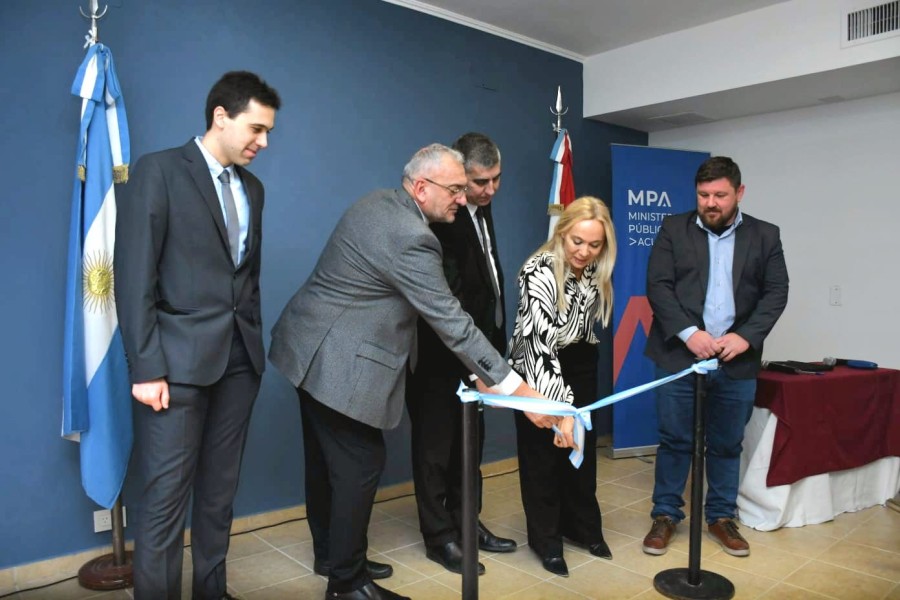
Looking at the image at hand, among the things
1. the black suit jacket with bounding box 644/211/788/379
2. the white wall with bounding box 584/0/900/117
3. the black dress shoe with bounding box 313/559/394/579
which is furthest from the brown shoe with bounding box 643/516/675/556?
the white wall with bounding box 584/0/900/117

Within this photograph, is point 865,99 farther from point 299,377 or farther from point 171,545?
point 171,545

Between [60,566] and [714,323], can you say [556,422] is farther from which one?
[60,566]

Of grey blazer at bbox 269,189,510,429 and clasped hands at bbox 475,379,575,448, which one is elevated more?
grey blazer at bbox 269,189,510,429

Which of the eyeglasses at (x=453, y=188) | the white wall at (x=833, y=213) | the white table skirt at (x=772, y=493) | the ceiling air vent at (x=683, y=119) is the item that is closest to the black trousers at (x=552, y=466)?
the eyeglasses at (x=453, y=188)

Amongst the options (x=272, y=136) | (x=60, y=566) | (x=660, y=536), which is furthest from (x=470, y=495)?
(x=272, y=136)

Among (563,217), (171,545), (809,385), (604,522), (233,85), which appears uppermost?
(233,85)

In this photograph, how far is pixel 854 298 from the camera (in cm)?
440

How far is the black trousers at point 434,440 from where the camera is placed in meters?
2.75

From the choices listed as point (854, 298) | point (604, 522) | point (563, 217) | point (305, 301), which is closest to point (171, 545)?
point (305, 301)

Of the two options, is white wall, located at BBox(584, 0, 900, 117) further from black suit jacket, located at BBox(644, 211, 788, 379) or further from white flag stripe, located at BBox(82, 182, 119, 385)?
white flag stripe, located at BBox(82, 182, 119, 385)

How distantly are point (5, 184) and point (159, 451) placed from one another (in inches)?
52.4

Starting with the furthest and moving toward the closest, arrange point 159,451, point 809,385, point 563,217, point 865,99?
1. point 865,99
2. point 809,385
3. point 563,217
4. point 159,451

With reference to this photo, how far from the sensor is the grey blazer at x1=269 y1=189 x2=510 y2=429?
2.12 m

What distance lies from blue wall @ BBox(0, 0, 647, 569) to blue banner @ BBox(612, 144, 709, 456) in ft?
1.23
